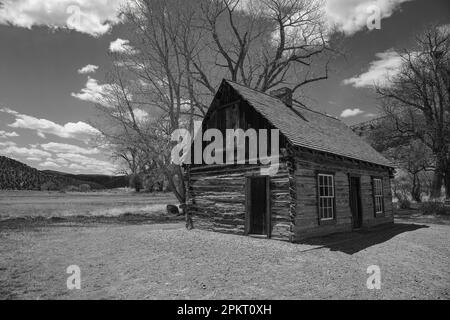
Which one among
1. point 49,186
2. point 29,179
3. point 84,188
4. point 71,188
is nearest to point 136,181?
point 84,188

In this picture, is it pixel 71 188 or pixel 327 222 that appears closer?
pixel 327 222

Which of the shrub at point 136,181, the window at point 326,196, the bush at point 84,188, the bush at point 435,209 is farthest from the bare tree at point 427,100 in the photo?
the bush at point 84,188

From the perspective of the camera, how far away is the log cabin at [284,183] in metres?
11.7

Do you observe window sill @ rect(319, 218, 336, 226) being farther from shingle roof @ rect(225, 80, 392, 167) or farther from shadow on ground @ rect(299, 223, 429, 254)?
shingle roof @ rect(225, 80, 392, 167)

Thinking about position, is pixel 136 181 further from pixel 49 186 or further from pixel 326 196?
pixel 326 196

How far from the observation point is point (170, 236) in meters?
12.6

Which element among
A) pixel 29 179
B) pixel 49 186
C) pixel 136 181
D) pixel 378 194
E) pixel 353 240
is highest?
pixel 136 181

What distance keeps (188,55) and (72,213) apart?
13.2 meters

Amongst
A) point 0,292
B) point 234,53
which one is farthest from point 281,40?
point 0,292

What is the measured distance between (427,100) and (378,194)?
15.4 metres

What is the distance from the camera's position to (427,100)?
27.7 metres

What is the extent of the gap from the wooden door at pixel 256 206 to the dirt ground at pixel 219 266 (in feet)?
2.99

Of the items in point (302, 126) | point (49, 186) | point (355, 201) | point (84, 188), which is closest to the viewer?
point (302, 126)
